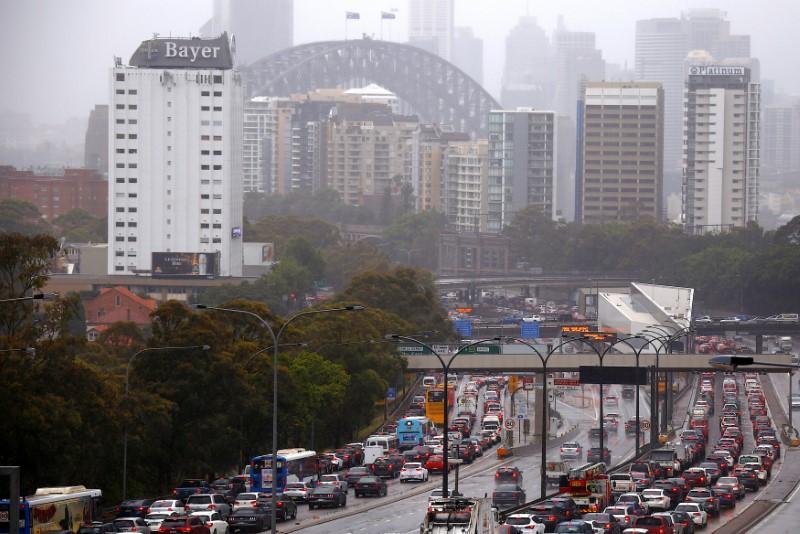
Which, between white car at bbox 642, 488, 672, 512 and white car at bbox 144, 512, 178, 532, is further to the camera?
white car at bbox 642, 488, 672, 512

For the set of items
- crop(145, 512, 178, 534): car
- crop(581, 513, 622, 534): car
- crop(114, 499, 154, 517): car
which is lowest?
crop(114, 499, 154, 517): car

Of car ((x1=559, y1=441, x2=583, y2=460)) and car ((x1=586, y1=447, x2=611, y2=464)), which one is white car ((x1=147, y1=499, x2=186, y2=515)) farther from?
car ((x1=559, y1=441, x2=583, y2=460))

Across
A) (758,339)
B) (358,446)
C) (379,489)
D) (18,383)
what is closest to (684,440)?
(358,446)

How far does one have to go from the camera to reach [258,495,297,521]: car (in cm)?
7925

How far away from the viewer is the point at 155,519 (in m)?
74.0

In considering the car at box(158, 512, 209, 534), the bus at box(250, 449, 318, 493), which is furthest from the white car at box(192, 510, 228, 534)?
the bus at box(250, 449, 318, 493)

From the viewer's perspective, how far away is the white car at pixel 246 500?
77.8 meters

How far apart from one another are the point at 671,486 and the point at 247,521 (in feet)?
72.1

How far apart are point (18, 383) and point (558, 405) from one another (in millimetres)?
87633

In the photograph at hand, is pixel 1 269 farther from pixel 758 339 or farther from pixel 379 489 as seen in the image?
pixel 758 339

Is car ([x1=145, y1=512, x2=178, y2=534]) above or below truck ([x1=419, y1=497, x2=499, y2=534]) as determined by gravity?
below

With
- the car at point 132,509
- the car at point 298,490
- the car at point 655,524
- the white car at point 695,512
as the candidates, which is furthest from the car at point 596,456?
the car at point 132,509

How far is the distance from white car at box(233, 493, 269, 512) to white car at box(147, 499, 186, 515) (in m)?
2.19

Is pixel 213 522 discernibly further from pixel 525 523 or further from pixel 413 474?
pixel 413 474
